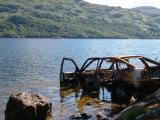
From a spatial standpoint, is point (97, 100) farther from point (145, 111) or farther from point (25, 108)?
point (145, 111)

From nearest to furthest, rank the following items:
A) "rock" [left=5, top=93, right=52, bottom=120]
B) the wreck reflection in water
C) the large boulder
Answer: the large boulder → "rock" [left=5, top=93, right=52, bottom=120] → the wreck reflection in water

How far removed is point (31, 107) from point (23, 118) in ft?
3.12

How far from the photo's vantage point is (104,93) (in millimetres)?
42000

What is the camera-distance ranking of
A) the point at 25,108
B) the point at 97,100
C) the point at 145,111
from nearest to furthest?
the point at 145,111 < the point at 25,108 < the point at 97,100

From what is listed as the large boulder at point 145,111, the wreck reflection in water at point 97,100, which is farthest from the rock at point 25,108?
the large boulder at point 145,111

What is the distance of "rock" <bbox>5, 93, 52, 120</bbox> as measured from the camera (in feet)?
84.3

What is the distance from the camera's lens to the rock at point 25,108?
84.3 feet

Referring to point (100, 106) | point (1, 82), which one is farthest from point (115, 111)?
point (1, 82)

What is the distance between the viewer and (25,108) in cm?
2564

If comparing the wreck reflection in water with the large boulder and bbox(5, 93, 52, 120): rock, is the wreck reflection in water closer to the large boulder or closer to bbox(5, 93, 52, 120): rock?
bbox(5, 93, 52, 120): rock

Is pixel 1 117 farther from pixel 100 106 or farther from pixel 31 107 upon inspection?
pixel 100 106

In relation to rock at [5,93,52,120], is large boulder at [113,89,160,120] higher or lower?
higher

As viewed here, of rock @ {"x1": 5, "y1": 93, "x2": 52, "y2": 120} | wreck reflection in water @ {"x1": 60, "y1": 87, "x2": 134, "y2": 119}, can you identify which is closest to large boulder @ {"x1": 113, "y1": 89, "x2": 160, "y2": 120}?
rock @ {"x1": 5, "y1": 93, "x2": 52, "y2": 120}

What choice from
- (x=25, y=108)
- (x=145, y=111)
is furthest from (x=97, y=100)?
(x=145, y=111)
